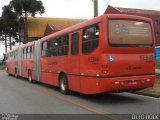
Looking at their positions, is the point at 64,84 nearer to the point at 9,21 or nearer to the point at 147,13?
the point at 9,21

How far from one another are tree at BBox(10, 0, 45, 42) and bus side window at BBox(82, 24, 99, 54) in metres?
55.6

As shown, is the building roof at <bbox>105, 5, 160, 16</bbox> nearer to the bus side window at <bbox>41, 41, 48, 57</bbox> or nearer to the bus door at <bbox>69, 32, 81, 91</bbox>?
the bus side window at <bbox>41, 41, 48, 57</bbox>

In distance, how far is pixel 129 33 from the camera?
13062mm

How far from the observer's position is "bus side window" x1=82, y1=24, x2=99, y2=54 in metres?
13.0

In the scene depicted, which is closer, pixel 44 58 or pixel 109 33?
pixel 109 33

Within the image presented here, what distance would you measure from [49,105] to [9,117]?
256 centimetres

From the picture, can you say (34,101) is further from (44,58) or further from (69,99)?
(44,58)

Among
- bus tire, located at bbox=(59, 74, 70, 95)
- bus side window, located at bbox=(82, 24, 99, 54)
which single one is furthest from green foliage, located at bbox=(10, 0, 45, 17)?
bus side window, located at bbox=(82, 24, 99, 54)

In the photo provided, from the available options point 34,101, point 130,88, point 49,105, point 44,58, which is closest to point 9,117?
point 49,105

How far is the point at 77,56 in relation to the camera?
573 inches

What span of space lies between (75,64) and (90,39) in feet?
5.63

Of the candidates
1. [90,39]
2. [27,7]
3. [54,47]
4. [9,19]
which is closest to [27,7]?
[27,7]

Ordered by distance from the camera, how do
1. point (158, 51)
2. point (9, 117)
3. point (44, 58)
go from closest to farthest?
1. point (9, 117)
2. point (44, 58)
3. point (158, 51)

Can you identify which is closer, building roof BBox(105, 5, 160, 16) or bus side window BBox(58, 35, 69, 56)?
bus side window BBox(58, 35, 69, 56)
